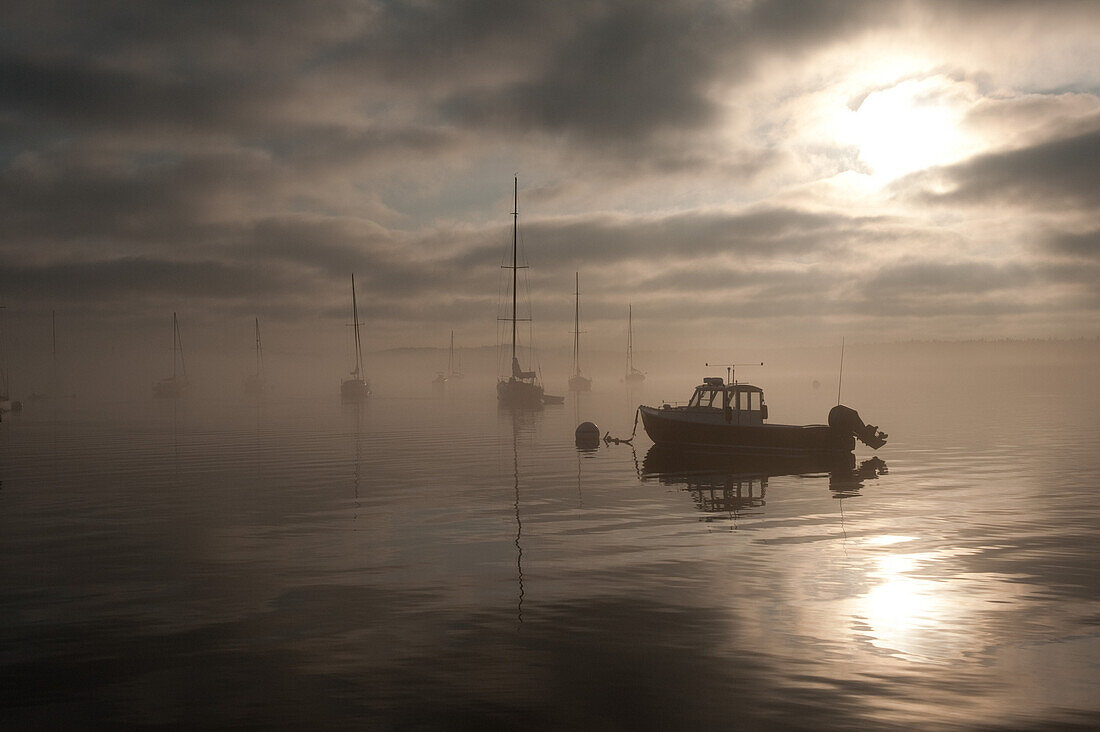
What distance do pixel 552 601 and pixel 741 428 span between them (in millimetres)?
29380

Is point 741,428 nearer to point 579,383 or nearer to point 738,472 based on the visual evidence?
point 738,472

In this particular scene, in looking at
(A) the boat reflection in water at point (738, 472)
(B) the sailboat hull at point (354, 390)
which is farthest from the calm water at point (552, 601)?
(B) the sailboat hull at point (354, 390)

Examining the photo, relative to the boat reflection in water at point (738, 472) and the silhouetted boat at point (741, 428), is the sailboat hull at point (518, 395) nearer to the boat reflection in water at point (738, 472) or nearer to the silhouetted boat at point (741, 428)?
the boat reflection in water at point (738, 472)

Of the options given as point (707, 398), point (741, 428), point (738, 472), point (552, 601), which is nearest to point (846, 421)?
point (741, 428)

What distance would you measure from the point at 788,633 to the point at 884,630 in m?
1.74

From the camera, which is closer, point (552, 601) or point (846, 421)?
point (552, 601)

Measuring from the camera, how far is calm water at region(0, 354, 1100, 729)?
11.0 metres

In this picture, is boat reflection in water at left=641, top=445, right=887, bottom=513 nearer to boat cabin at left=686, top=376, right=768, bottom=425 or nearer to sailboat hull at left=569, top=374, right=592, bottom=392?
boat cabin at left=686, top=376, right=768, bottom=425

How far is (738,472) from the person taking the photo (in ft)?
127

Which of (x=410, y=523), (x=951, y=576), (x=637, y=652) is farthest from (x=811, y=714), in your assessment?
(x=410, y=523)

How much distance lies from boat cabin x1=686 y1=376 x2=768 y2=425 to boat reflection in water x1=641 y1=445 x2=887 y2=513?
1.97 metres

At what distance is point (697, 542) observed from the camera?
72.9 ft

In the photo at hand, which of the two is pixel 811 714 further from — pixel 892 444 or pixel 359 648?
pixel 892 444

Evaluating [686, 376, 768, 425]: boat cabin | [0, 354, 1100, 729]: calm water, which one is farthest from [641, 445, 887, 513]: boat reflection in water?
[686, 376, 768, 425]: boat cabin
